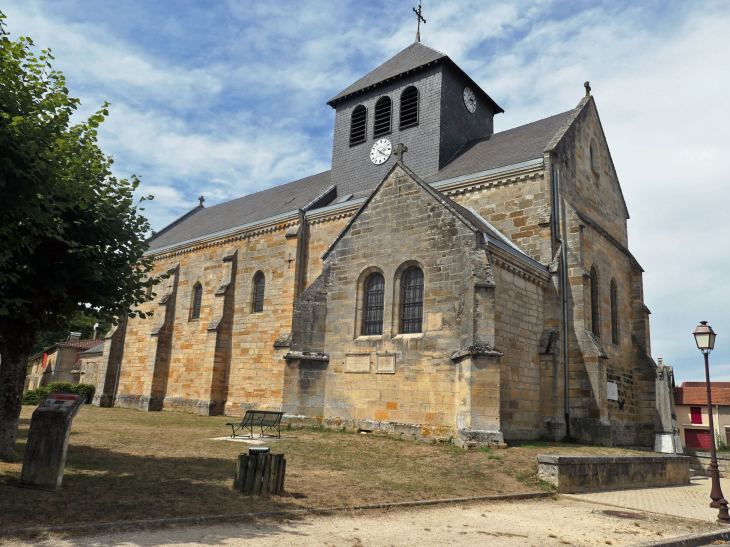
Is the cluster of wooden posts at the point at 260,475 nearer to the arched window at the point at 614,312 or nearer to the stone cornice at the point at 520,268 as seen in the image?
the stone cornice at the point at 520,268

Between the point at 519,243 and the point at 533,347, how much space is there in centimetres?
397

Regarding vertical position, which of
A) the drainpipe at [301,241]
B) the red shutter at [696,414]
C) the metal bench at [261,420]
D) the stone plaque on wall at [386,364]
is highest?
the drainpipe at [301,241]

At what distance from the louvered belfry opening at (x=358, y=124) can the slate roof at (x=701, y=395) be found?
2743 centimetres

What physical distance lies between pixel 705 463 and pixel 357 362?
12.2 metres

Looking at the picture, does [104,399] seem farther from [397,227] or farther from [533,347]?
[533,347]

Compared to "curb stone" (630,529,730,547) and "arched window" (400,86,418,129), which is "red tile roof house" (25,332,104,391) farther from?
"curb stone" (630,529,730,547)

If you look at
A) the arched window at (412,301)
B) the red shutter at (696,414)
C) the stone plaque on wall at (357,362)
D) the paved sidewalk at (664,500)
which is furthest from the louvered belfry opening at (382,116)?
the red shutter at (696,414)

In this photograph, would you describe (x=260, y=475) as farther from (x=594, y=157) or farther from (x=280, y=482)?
(x=594, y=157)

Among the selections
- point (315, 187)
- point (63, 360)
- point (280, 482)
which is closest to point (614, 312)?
point (315, 187)

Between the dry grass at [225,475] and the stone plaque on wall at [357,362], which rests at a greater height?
the stone plaque on wall at [357,362]

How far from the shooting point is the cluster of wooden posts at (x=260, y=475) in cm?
837

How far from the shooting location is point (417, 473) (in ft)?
35.5

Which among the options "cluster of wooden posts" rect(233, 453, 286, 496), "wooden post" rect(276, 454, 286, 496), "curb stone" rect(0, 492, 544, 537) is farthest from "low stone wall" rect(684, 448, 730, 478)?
"cluster of wooden posts" rect(233, 453, 286, 496)

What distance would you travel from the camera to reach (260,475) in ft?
27.5
